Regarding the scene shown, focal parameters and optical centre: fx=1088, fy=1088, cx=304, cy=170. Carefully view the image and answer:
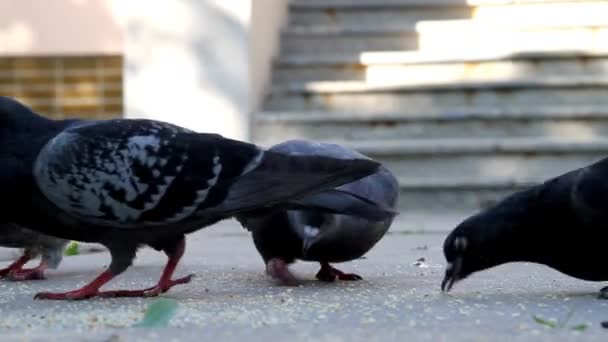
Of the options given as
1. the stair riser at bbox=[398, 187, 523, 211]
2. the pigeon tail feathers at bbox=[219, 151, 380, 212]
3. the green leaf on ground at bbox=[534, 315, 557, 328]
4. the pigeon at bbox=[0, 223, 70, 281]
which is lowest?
the stair riser at bbox=[398, 187, 523, 211]

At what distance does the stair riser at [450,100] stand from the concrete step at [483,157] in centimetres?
32

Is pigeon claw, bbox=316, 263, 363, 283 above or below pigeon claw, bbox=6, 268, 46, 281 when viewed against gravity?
above

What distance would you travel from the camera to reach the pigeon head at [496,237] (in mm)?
2961

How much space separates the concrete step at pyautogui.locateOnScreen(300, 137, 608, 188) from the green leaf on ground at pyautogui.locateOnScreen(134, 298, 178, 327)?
3.75 meters

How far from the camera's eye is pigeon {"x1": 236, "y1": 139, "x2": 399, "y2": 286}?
3227mm

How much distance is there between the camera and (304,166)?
2.90 metres

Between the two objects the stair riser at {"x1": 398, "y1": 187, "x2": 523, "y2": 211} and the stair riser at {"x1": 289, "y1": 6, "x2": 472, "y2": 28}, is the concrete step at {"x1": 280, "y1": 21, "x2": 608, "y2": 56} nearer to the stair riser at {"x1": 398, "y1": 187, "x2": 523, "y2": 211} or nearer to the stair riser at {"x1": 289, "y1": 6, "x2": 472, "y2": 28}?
the stair riser at {"x1": 289, "y1": 6, "x2": 472, "y2": 28}

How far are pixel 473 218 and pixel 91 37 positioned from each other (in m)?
4.71

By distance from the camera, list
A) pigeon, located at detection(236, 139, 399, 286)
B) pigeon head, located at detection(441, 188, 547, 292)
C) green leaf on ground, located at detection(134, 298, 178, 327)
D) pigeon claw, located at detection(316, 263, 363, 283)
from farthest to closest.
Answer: pigeon claw, located at detection(316, 263, 363, 283), pigeon, located at detection(236, 139, 399, 286), pigeon head, located at detection(441, 188, 547, 292), green leaf on ground, located at detection(134, 298, 178, 327)

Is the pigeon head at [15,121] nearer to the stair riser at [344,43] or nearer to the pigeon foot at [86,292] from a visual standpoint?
the pigeon foot at [86,292]

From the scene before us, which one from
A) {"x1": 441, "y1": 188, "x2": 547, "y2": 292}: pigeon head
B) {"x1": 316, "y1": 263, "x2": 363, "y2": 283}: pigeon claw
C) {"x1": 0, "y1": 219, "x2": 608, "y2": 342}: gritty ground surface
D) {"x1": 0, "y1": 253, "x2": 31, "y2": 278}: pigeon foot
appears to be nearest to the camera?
{"x1": 0, "y1": 219, "x2": 608, "y2": 342}: gritty ground surface

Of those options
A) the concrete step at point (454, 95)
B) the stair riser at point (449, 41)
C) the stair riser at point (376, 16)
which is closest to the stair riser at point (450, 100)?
the concrete step at point (454, 95)

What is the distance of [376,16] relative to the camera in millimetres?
7516

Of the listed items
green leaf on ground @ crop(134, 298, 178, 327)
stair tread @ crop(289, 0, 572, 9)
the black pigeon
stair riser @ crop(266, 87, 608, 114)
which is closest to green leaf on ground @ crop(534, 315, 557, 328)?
the black pigeon
